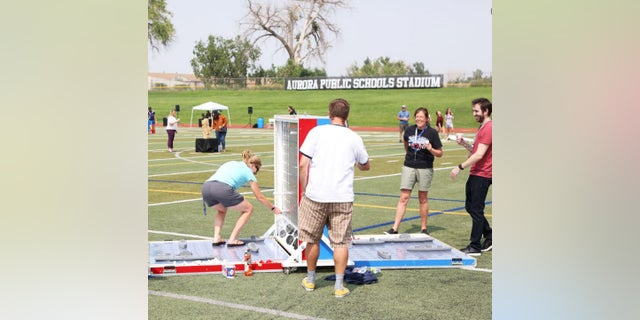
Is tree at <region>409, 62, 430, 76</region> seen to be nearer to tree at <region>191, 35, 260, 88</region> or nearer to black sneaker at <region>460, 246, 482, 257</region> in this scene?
tree at <region>191, 35, 260, 88</region>

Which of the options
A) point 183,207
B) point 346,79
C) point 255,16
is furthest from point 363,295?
point 255,16

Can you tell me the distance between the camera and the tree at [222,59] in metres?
78.1

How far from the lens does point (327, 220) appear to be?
22.5 ft

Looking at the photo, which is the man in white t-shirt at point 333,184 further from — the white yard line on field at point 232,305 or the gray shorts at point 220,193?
Result: the gray shorts at point 220,193

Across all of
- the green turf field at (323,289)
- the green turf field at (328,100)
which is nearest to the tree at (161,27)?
the green turf field at (328,100)

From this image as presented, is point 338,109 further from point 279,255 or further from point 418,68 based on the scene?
point 418,68

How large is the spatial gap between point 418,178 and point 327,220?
338 centimetres

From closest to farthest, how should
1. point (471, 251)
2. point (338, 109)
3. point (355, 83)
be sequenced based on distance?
point (338, 109) → point (471, 251) → point (355, 83)

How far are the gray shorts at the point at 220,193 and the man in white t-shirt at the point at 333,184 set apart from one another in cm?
173

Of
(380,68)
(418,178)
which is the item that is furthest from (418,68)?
(418,178)
